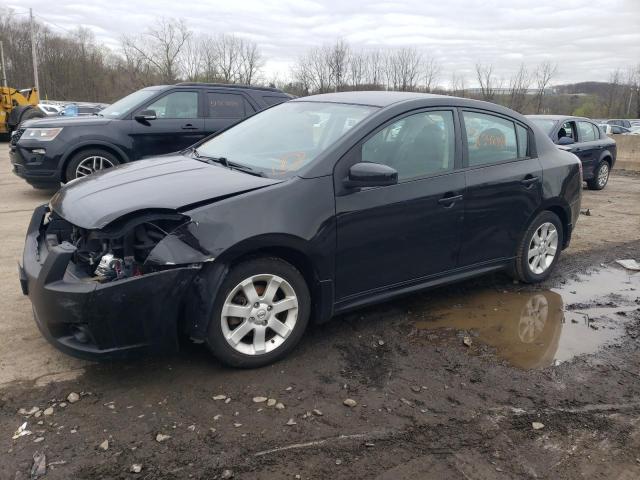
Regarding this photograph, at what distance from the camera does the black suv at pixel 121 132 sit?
8.07 metres

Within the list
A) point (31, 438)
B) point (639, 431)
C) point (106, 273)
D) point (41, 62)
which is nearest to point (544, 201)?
point (639, 431)

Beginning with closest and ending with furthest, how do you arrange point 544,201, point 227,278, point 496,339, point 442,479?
point 442,479, point 227,278, point 496,339, point 544,201

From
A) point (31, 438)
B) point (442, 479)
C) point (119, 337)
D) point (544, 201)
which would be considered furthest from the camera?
point (544, 201)

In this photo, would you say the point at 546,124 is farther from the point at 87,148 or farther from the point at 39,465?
the point at 39,465

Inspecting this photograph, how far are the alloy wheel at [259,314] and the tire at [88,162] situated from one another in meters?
5.68

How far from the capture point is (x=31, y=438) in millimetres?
2717

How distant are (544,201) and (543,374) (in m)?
1.94

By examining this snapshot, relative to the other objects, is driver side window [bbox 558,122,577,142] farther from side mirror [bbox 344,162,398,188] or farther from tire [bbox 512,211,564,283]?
Result: side mirror [bbox 344,162,398,188]

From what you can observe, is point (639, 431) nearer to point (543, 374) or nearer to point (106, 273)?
point (543, 374)

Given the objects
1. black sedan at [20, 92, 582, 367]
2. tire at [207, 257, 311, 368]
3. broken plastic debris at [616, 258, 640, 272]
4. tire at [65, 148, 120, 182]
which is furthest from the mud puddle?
tire at [65, 148, 120, 182]

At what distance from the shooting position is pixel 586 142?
11.8 meters

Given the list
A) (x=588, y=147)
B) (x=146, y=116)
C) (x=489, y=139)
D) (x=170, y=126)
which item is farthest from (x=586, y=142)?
(x=146, y=116)

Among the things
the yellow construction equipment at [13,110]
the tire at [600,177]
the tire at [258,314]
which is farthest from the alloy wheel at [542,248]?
the yellow construction equipment at [13,110]

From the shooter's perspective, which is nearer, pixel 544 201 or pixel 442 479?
pixel 442 479
